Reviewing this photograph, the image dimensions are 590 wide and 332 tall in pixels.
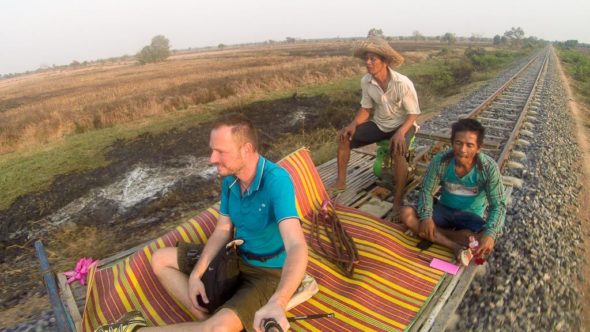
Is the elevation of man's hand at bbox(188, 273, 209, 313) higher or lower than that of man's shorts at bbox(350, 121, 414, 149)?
lower

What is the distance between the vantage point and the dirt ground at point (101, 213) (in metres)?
4.55

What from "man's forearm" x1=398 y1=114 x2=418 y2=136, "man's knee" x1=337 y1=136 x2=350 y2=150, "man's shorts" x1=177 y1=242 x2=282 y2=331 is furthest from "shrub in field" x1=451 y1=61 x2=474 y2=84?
"man's shorts" x1=177 y1=242 x2=282 y2=331

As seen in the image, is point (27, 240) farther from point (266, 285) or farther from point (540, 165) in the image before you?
point (540, 165)

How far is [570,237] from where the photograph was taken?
445cm

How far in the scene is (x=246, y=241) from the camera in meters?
2.65

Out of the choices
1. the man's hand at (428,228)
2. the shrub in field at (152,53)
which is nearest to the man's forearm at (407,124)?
the man's hand at (428,228)

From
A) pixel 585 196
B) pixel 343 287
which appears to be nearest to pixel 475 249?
pixel 343 287

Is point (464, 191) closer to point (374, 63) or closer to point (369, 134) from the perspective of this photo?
point (369, 134)

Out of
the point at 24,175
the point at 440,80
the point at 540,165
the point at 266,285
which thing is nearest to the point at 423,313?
the point at 266,285

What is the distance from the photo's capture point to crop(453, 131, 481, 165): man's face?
320 cm

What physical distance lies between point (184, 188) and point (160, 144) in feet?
11.5

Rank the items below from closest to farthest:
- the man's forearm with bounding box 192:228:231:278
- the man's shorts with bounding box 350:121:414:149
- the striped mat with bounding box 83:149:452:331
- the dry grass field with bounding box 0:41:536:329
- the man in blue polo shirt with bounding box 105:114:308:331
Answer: the man in blue polo shirt with bounding box 105:114:308:331 → the man's forearm with bounding box 192:228:231:278 → the striped mat with bounding box 83:149:452:331 → the man's shorts with bounding box 350:121:414:149 → the dry grass field with bounding box 0:41:536:329

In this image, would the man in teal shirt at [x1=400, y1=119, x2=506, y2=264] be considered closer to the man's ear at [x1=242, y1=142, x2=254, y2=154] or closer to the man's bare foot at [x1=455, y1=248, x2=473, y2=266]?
the man's bare foot at [x1=455, y1=248, x2=473, y2=266]

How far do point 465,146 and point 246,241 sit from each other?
2.20 m
